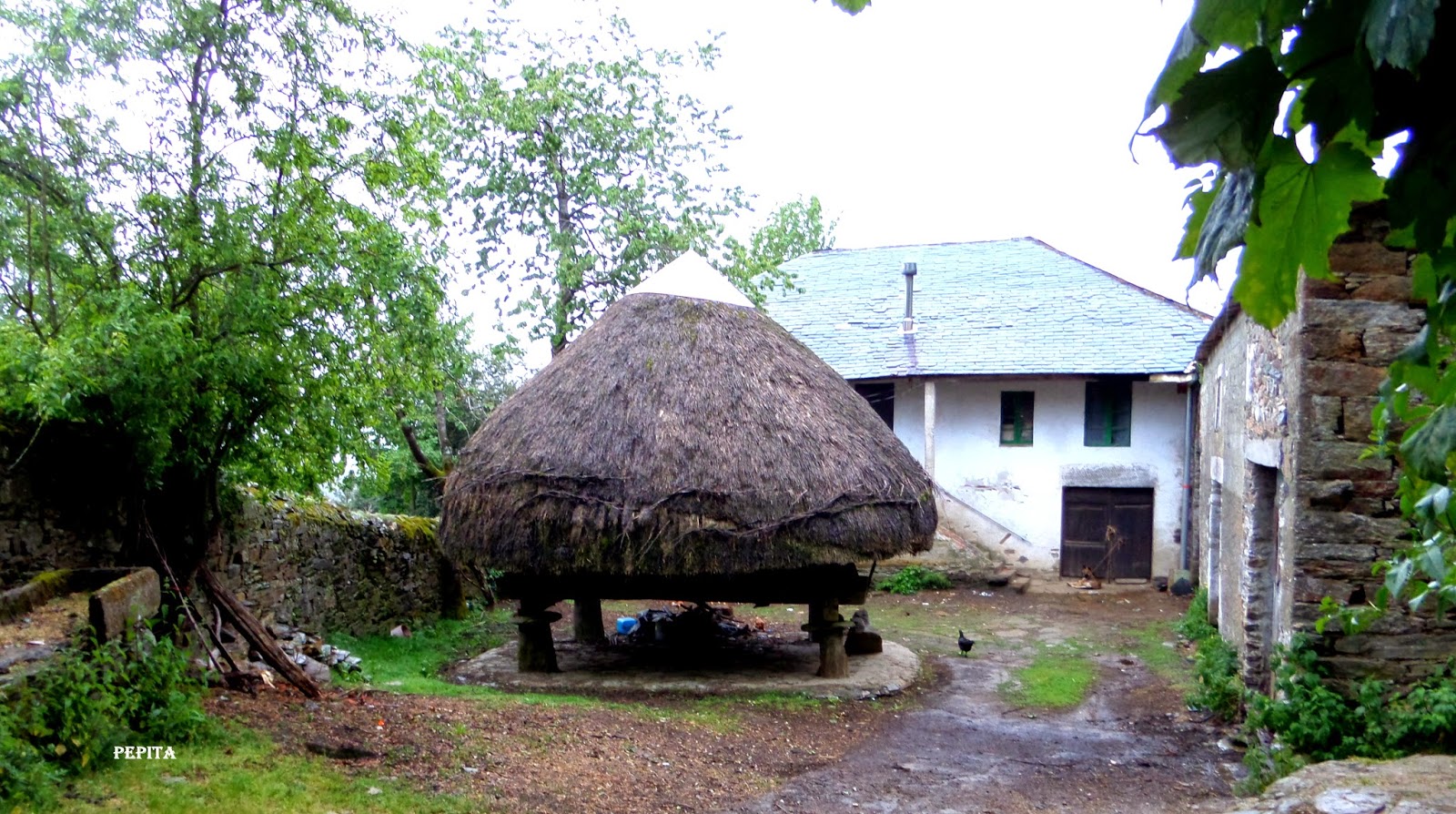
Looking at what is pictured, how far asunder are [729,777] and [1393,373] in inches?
196

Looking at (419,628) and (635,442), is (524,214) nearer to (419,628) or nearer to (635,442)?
(419,628)

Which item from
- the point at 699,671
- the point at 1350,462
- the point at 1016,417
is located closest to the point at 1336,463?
the point at 1350,462

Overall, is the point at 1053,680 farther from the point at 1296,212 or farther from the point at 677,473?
the point at 1296,212

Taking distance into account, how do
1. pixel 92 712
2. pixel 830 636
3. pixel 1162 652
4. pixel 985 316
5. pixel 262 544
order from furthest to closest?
1. pixel 985 316
2. pixel 1162 652
3. pixel 830 636
4. pixel 262 544
5. pixel 92 712

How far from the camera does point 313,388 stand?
6.54 metres

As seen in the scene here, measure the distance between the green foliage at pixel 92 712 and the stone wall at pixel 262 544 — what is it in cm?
134

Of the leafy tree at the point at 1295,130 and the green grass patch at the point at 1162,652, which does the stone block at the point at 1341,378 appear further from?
the leafy tree at the point at 1295,130

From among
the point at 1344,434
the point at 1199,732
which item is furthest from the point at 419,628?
the point at 1344,434

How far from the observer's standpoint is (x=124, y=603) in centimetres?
546

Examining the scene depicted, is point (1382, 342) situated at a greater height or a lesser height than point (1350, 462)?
greater

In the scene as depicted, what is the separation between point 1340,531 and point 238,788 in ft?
18.5

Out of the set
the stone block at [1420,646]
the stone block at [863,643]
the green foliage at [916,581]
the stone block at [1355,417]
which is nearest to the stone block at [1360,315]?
the stone block at [1355,417]

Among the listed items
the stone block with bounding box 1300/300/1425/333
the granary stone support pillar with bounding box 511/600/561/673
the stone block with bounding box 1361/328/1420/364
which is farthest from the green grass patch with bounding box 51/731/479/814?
the stone block with bounding box 1361/328/1420/364

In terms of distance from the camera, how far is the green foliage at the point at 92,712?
4.03 meters
